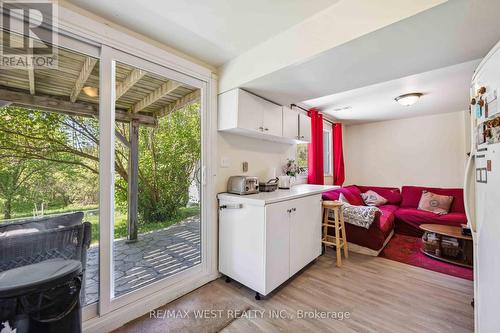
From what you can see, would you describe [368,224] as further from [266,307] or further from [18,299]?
[18,299]

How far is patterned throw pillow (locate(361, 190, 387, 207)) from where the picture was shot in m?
4.12

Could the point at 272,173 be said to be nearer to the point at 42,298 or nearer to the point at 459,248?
the point at 42,298

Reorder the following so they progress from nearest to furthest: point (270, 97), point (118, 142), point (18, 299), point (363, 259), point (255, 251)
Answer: point (18, 299) → point (118, 142) → point (255, 251) → point (270, 97) → point (363, 259)

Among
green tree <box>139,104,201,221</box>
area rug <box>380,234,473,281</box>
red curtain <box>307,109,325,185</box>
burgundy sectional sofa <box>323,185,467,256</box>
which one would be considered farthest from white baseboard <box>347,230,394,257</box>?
green tree <box>139,104,201,221</box>

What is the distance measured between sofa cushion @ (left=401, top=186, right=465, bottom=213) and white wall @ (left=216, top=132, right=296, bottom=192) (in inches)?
116

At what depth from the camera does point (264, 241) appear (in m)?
1.74

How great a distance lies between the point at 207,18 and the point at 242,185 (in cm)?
143

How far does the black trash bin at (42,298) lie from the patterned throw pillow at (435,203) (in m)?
4.83

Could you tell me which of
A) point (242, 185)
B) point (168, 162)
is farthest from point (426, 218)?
point (168, 162)

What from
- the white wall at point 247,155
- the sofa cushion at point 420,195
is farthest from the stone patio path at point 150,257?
the sofa cushion at point 420,195

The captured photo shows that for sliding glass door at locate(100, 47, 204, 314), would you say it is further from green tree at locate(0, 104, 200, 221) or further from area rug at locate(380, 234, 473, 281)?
area rug at locate(380, 234, 473, 281)

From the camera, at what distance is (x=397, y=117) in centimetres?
434

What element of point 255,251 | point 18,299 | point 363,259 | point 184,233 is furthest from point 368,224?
point 18,299

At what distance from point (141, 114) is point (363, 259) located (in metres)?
3.09
